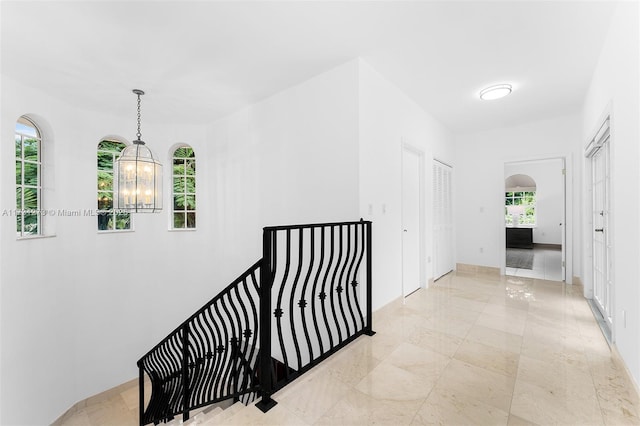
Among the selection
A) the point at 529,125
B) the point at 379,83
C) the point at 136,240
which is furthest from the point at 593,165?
the point at 136,240

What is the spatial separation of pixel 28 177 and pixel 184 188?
2.00 metres

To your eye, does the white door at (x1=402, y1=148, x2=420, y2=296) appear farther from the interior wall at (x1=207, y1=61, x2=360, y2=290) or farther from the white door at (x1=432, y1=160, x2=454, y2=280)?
the interior wall at (x1=207, y1=61, x2=360, y2=290)

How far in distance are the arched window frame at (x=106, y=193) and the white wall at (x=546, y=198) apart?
1030cm

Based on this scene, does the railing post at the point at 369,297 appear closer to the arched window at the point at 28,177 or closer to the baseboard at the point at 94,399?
the arched window at the point at 28,177

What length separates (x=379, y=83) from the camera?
303 centimetres

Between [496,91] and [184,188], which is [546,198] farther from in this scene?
[184,188]

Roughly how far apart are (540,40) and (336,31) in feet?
5.85

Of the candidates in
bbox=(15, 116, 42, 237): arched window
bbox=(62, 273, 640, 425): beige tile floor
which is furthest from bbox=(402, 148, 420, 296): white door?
bbox=(15, 116, 42, 237): arched window

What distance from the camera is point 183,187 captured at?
5.13 meters

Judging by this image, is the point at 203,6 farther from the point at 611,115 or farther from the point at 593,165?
the point at 593,165

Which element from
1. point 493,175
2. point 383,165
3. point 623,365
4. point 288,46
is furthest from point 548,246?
point 288,46

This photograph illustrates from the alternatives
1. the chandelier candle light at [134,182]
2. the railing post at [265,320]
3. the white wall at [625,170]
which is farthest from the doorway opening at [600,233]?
the chandelier candle light at [134,182]

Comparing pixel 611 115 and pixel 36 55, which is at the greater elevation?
pixel 36 55

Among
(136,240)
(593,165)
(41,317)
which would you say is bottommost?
(41,317)
